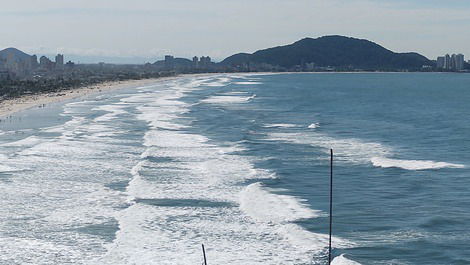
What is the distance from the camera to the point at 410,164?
3669cm

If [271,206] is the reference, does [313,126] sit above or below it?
above

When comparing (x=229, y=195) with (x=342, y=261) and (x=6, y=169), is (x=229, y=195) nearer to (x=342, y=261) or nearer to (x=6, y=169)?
(x=342, y=261)

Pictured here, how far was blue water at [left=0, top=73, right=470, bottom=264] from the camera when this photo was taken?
69.2 ft

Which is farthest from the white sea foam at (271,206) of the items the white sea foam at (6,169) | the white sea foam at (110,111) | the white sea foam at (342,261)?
the white sea foam at (110,111)

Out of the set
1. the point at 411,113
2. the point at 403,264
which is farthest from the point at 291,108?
the point at 403,264

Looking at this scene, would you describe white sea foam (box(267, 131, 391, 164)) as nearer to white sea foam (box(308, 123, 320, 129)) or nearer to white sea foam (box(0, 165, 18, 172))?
white sea foam (box(308, 123, 320, 129))

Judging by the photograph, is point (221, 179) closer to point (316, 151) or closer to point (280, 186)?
point (280, 186)

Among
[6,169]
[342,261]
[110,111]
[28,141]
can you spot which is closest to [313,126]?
[28,141]

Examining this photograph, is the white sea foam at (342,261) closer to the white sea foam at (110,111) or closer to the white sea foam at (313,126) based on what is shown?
the white sea foam at (313,126)

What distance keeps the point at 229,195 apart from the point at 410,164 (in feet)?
42.2

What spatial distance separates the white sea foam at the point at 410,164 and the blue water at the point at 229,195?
0.28 ft

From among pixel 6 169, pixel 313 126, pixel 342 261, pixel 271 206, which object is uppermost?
pixel 6 169

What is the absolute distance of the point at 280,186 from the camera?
30.5 metres

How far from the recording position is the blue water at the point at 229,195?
21078 mm
